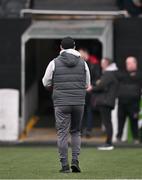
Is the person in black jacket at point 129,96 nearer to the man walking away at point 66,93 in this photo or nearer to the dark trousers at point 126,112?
the dark trousers at point 126,112

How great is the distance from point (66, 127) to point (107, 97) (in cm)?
535

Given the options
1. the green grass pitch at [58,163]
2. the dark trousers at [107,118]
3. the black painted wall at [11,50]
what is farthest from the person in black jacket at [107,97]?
the black painted wall at [11,50]

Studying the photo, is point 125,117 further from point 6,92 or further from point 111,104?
point 6,92

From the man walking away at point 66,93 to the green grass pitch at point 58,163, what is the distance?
44 cm

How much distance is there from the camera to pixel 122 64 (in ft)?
67.1

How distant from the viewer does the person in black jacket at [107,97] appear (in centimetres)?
1719

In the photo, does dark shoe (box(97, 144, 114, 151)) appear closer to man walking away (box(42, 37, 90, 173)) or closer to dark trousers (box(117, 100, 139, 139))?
dark trousers (box(117, 100, 139, 139))

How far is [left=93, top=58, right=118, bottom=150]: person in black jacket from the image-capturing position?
56.4 feet

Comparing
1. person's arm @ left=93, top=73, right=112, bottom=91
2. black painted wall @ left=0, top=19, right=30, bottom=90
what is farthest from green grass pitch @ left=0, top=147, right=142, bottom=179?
black painted wall @ left=0, top=19, right=30, bottom=90

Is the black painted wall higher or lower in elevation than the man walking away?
lower

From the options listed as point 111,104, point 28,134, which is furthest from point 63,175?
point 28,134

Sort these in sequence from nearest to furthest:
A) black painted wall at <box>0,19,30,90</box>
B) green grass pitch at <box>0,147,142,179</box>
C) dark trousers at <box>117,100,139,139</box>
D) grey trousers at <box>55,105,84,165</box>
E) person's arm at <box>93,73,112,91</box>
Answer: grey trousers at <box>55,105,84,165</box>, green grass pitch at <box>0,147,142,179</box>, person's arm at <box>93,73,112,91</box>, dark trousers at <box>117,100,139,139</box>, black painted wall at <box>0,19,30,90</box>

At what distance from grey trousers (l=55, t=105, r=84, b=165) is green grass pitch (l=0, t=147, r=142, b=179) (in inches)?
12.8

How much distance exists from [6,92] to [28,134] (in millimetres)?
1662
